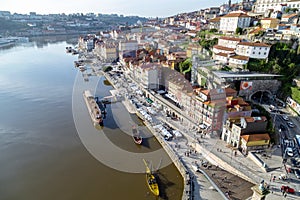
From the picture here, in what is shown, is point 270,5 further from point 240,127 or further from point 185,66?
point 240,127

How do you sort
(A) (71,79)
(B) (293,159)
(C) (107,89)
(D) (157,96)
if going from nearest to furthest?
(B) (293,159)
(D) (157,96)
(C) (107,89)
(A) (71,79)

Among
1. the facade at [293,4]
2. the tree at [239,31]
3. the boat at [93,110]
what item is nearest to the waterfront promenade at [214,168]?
the boat at [93,110]

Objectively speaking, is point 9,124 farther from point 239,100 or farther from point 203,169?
point 239,100

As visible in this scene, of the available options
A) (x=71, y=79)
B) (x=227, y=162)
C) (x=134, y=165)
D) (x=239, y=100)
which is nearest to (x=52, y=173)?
(x=134, y=165)

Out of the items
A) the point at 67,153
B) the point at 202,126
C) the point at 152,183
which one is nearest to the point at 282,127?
the point at 202,126

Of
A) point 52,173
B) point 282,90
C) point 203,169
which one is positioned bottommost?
point 52,173

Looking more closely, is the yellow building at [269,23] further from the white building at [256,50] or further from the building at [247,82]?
the building at [247,82]
